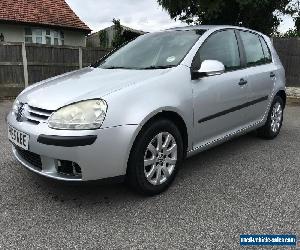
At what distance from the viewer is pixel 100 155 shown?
2818 millimetres

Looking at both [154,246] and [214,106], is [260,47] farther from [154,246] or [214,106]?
[154,246]

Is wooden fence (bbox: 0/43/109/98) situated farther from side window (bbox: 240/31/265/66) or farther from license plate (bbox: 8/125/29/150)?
license plate (bbox: 8/125/29/150)

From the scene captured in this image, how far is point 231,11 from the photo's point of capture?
55.4 ft

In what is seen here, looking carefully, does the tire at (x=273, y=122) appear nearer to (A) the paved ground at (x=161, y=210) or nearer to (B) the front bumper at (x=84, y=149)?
(A) the paved ground at (x=161, y=210)

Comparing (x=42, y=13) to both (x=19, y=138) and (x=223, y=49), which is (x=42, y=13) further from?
(x=19, y=138)

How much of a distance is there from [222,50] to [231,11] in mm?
13851

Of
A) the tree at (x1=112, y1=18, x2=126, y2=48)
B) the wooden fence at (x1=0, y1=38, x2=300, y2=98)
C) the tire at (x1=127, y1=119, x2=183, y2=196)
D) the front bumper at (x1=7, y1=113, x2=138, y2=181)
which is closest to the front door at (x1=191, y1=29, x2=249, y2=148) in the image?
the tire at (x1=127, y1=119, x2=183, y2=196)

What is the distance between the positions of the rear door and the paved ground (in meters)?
0.78

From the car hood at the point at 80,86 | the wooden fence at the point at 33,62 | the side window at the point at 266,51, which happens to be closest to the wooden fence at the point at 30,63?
the wooden fence at the point at 33,62

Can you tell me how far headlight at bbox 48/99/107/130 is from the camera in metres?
2.80

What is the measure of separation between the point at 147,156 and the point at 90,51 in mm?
8887

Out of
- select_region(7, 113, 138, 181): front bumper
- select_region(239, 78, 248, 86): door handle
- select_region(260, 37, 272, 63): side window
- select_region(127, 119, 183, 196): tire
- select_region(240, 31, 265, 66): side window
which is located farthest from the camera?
select_region(260, 37, 272, 63): side window

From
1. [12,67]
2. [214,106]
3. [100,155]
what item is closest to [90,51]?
[12,67]

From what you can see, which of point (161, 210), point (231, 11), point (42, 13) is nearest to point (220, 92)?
point (161, 210)
